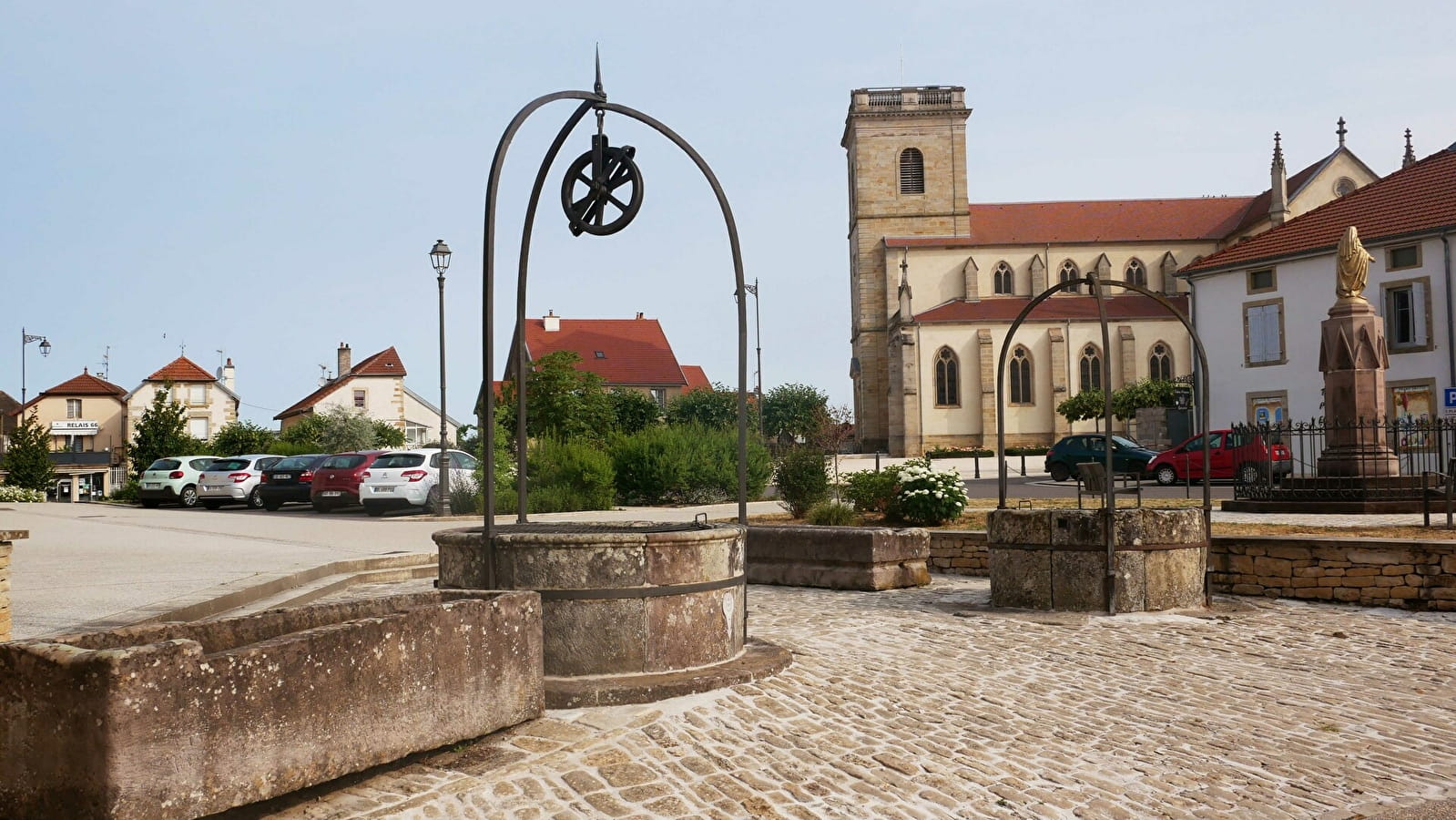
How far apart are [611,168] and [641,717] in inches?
129

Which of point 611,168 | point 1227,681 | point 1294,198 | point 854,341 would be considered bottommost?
point 1227,681

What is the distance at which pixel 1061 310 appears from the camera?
58688 mm

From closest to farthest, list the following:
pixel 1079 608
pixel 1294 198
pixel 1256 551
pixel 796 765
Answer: pixel 796 765 < pixel 1079 608 < pixel 1256 551 < pixel 1294 198

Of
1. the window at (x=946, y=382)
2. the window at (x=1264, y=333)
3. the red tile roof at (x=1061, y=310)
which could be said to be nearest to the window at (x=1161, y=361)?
the red tile roof at (x=1061, y=310)

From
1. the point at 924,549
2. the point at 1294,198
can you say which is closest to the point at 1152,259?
the point at 1294,198

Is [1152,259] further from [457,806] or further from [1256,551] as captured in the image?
[457,806]

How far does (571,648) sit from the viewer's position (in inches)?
220

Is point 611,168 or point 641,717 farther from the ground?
point 611,168

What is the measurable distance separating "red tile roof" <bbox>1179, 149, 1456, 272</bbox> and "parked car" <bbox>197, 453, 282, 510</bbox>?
28051mm

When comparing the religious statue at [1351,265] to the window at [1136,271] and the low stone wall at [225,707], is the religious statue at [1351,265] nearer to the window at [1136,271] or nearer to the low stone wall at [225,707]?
the low stone wall at [225,707]

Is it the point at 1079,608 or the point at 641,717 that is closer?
the point at 641,717

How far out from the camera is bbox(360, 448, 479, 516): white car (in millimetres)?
23203

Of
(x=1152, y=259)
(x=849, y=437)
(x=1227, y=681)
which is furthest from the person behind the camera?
(x=849, y=437)

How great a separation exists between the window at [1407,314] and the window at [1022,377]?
27069 millimetres
